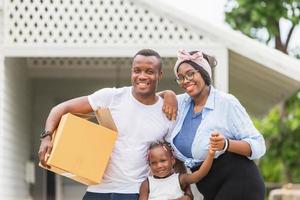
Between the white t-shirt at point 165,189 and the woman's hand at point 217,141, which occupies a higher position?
the woman's hand at point 217,141

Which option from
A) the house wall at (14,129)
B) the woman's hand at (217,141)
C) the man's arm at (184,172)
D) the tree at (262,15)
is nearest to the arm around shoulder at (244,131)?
the woman's hand at (217,141)

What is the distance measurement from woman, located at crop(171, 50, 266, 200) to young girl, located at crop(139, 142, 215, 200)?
4.5 inches

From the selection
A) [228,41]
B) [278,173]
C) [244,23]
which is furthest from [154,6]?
[278,173]

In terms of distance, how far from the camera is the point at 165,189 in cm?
540

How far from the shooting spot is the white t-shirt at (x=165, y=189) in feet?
17.7

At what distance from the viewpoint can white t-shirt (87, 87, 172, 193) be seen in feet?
17.5

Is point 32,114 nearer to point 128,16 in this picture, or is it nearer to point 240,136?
point 128,16

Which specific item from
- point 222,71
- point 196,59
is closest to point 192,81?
point 196,59

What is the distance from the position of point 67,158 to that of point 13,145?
16.9 feet

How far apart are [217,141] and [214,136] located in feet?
0.12

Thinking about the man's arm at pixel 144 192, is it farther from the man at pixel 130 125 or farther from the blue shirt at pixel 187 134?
the blue shirt at pixel 187 134

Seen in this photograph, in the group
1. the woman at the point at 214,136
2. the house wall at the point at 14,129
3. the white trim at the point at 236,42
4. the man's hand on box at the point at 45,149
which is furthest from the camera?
the house wall at the point at 14,129

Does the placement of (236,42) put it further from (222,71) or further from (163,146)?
(163,146)

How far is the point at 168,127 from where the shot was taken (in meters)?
5.40
